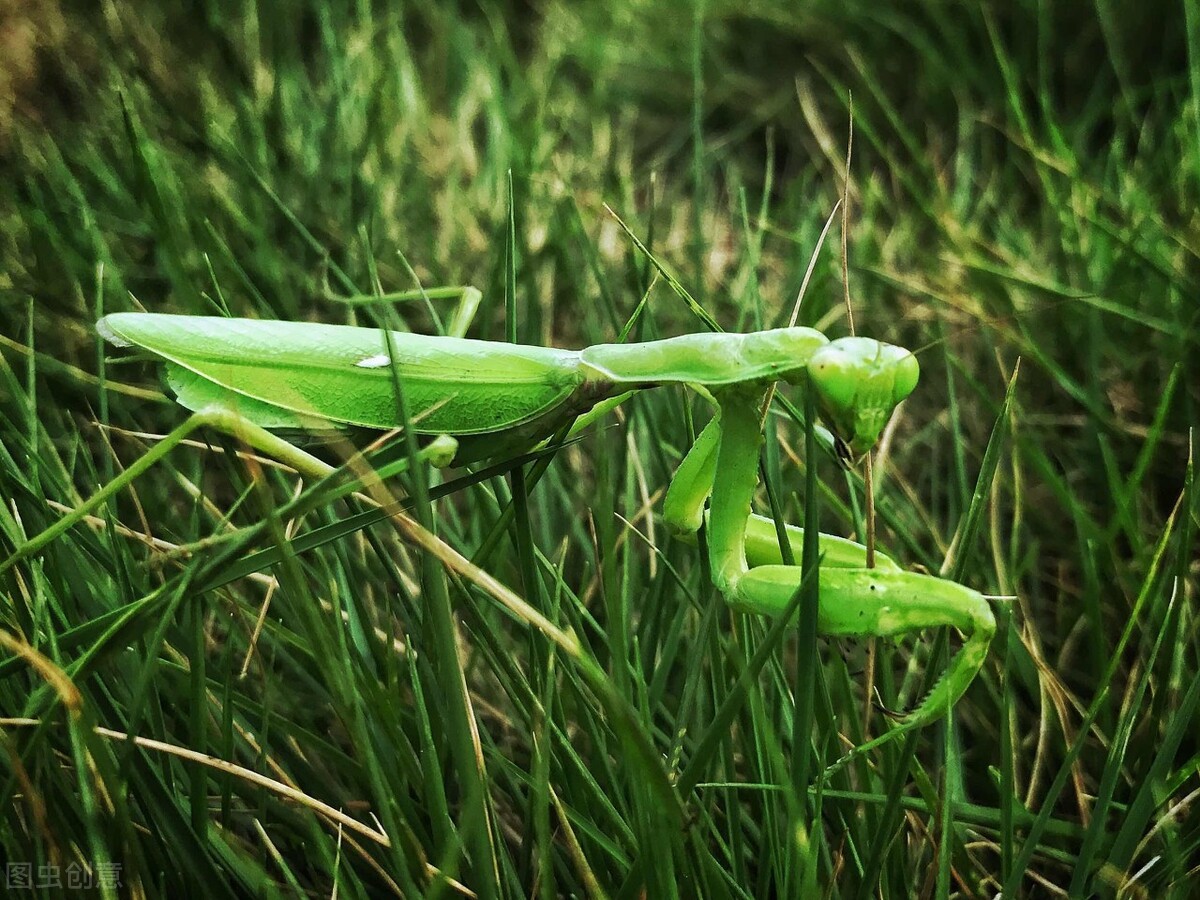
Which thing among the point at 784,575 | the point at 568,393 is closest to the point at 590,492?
the point at 568,393

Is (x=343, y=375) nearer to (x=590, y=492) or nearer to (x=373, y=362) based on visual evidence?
(x=373, y=362)

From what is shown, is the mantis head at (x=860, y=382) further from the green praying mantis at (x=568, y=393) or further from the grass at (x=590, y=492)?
the grass at (x=590, y=492)

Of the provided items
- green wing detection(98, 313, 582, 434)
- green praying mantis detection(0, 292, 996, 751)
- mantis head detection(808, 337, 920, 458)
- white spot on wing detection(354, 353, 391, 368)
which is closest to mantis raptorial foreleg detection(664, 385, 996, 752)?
green praying mantis detection(0, 292, 996, 751)

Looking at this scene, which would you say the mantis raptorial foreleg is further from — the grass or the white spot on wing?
the white spot on wing

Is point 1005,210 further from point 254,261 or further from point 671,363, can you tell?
point 254,261

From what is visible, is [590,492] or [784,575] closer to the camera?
[784,575]

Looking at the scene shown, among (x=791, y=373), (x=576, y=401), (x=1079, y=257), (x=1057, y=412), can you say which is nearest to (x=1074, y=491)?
(x=1057, y=412)
